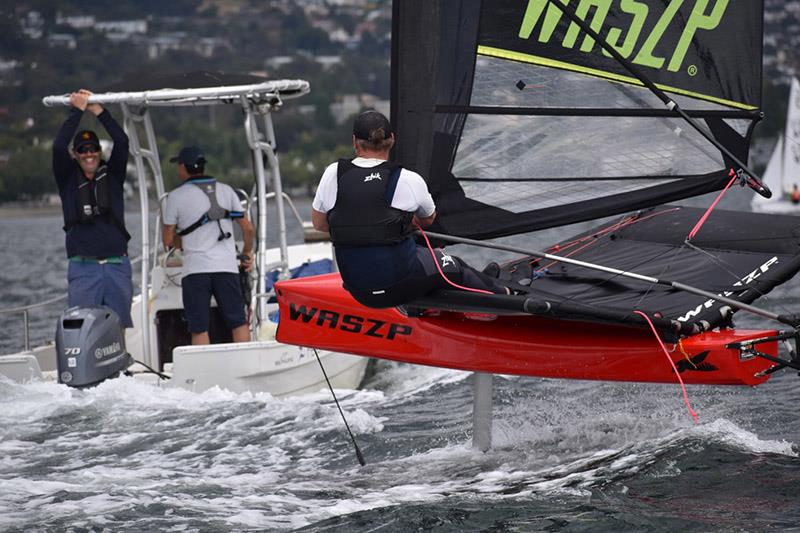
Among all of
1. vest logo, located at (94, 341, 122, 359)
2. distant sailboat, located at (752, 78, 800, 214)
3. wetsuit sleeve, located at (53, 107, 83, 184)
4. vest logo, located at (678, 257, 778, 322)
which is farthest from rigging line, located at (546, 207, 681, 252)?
distant sailboat, located at (752, 78, 800, 214)

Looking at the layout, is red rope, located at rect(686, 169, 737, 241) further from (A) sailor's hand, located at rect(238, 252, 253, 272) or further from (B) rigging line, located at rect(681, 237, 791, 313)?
(A) sailor's hand, located at rect(238, 252, 253, 272)

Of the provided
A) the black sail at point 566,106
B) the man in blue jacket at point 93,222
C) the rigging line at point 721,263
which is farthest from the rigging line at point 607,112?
the man in blue jacket at point 93,222

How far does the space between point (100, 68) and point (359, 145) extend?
164 ft

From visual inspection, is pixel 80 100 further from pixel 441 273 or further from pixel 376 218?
pixel 441 273

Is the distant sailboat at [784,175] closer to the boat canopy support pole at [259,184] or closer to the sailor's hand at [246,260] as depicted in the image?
the sailor's hand at [246,260]

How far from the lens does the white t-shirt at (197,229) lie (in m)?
7.21

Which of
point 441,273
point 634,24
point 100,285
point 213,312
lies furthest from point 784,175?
point 441,273

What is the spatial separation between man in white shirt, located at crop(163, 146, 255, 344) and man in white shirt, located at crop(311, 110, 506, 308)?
7.20ft

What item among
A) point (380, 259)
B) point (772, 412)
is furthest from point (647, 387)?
point (380, 259)

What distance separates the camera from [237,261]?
24.7ft

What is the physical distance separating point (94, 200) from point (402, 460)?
9.04 ft

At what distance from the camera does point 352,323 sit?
5594mm

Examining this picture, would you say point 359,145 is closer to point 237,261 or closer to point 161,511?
point 161,511

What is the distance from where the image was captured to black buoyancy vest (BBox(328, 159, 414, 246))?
495 cm
